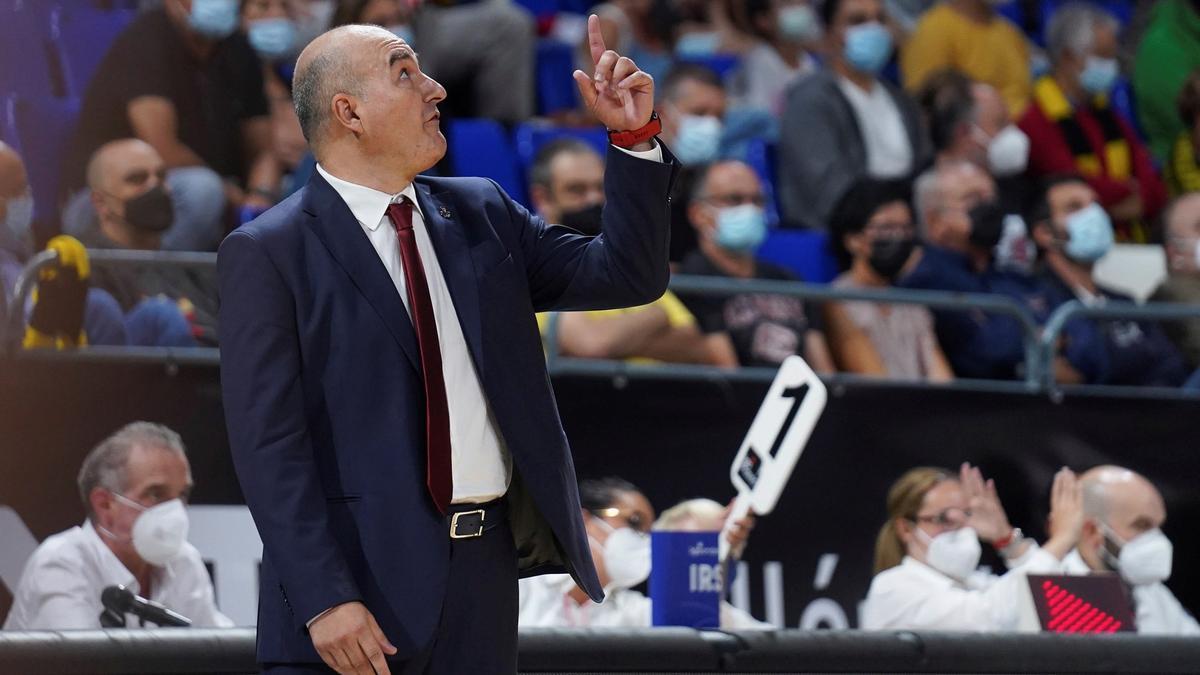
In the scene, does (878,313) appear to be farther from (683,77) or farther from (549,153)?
(683,77)

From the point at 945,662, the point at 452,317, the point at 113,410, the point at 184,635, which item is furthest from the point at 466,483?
the point at 113,410

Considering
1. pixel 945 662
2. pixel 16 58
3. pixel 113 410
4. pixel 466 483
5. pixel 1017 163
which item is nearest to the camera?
pixel 466 483

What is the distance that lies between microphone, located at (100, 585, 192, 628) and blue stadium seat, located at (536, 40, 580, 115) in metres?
4.25

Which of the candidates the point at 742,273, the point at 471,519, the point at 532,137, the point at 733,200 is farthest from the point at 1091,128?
the point at 471,519

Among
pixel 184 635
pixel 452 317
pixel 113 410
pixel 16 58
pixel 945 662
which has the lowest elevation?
pixel 945 662

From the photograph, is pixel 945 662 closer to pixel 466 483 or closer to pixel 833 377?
pixel 833 377

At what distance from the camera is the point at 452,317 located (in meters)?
2.73

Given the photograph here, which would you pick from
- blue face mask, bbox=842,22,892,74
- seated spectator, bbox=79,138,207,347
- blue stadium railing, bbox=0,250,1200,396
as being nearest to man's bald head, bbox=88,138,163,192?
seated spectator, bbox=79,138,207,347

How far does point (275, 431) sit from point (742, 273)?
420 centimetres

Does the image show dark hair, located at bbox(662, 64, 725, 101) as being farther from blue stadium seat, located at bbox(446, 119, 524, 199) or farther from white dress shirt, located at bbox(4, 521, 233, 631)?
white dress shirt, located at bbox(4, 521, 233, 631)

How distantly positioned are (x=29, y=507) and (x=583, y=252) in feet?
7.46

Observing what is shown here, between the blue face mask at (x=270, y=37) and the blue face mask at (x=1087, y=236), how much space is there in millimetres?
3201

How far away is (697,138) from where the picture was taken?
288 inches

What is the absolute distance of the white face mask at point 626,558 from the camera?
4.97 metres
